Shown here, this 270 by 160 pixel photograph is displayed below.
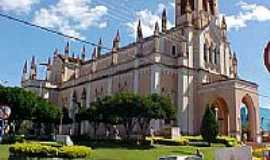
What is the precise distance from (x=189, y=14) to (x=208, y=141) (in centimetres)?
2509

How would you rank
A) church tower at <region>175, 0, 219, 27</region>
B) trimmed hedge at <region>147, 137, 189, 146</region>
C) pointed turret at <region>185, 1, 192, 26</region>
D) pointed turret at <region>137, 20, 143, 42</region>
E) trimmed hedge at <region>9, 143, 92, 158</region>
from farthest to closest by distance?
pointed turret at <region>137, 20, 143, 42</region> < church tower at <region>175, 0, 219, 27</region> < pointed turret at <region>185, 1, 192, 26</region> < trimmed hedge at <region>147, 137, 189, 146</region> < trimmed hedge at <region>9, 143, 92, 158</region>

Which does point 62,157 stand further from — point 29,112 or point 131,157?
point 29,112

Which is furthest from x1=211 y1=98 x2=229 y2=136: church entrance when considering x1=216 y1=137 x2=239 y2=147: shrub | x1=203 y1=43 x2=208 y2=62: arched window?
x1=203 y1=43 x2=208 y2=62: arched window

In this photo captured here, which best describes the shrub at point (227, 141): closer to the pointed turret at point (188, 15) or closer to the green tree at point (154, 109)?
the green tree at point (154, 109)

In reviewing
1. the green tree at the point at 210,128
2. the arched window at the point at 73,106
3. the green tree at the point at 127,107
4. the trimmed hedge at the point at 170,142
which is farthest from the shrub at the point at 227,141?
the arched window at the point at 73,106

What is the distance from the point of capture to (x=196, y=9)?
2589 inches

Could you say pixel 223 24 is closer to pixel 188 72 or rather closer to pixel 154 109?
pixel 188 72

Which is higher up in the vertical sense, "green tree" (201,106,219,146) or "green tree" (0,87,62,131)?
"green tree" (0,87,62,131)

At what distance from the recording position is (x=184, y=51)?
60031mm

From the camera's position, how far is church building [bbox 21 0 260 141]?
56250mm

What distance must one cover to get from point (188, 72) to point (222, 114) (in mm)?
8116

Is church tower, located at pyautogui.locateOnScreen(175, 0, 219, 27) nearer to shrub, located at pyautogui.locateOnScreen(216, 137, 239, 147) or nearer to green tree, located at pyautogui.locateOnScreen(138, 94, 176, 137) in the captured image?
green tree, located at pyautogui.locateOnScreen(138, 94, 176, 137)

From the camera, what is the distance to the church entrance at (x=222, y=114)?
188ft

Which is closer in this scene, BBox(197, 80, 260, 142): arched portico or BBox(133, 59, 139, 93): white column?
BBox(197, 80, 260, 142): arched portico
